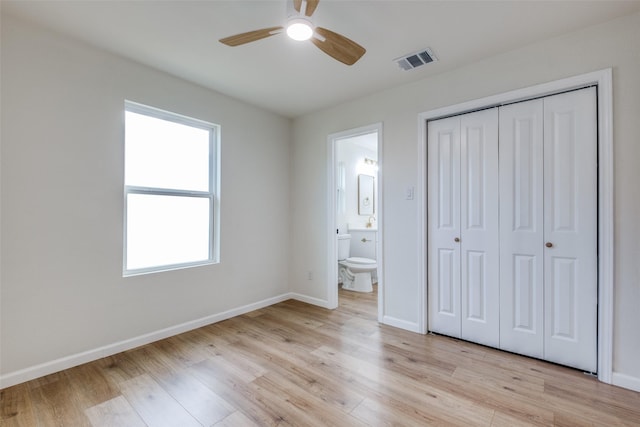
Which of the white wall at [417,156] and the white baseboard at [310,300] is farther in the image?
the white baseboard at [310,300]

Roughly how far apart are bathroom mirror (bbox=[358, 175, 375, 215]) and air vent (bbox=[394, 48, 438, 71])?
3.02 m

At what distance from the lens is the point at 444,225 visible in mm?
2826

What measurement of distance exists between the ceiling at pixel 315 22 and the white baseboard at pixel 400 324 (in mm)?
2464

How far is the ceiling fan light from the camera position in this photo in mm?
1680

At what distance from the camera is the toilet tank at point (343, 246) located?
15.4 ft

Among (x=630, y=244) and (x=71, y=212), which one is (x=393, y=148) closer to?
(x=630, y=244)

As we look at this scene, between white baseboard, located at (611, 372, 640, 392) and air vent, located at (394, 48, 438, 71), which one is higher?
air vent, located at (394, 48, 438, 71)

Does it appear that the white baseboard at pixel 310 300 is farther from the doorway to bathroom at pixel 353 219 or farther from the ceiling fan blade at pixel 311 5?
the ceiling fan blade at pixel 311 5

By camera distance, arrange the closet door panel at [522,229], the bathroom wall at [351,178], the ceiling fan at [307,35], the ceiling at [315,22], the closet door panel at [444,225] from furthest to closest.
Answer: the bathroom wall at [351,178]
the closet door panel at [444,225]
the closet door panel at [522,229]
the ceiling at [315,22]
the ceiling fan at [307,35]

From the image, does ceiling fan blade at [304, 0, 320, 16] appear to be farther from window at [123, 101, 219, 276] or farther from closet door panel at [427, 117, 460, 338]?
window at [123, 101, 219, 276]

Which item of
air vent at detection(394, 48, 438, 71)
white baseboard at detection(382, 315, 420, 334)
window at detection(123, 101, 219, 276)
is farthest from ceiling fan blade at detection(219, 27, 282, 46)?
white baseboard at detection(382, 315, 420, 334)

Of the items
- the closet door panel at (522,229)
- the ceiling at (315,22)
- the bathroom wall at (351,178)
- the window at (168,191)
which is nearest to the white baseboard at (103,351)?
the window at (168,191)

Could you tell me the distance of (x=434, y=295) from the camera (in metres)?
2.88

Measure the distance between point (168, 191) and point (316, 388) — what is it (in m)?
2.23
